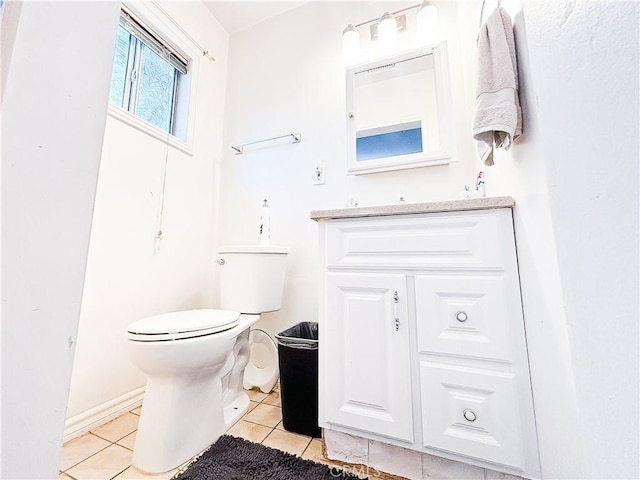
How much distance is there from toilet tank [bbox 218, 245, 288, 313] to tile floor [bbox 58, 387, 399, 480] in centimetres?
46

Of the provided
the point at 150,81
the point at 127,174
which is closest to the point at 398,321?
the point at 127,174

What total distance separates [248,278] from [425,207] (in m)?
0.87

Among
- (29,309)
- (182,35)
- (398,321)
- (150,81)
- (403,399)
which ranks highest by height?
(182,35)

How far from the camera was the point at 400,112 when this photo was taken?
1.40 metres

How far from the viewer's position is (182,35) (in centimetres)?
164

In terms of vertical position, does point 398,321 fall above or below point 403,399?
above

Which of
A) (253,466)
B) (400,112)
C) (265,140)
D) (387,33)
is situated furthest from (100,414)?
(387,33)

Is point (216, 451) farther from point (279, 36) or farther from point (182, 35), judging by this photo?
point (279, 36)

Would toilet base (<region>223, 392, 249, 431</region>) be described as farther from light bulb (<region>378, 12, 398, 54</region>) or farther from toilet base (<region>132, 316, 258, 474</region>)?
light bulb (<region>378, 12, 398, 54</region>)

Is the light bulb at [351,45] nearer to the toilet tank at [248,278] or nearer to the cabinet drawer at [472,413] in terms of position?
the toilet tank at [248,278]

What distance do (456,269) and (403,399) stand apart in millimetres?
414

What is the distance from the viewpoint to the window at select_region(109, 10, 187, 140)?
138 centimetres

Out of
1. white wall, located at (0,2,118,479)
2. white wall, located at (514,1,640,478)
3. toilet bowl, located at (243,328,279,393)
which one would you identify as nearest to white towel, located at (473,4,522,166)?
white wall, located at (514,1,640,478)

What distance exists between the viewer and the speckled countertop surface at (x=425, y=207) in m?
0.76
